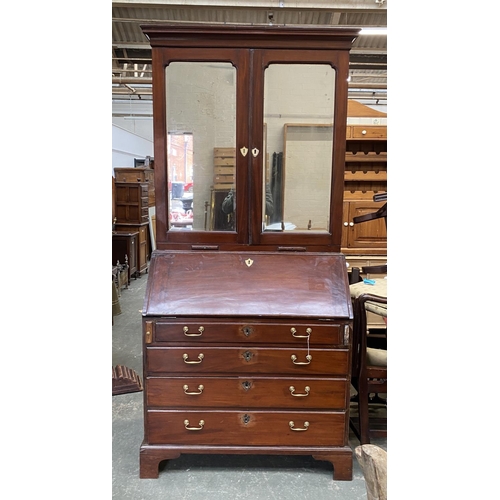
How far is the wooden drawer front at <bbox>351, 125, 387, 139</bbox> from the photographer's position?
392 cm

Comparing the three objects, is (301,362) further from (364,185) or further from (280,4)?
(280,4)

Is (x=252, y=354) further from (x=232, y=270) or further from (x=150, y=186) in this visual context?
(x=150, y=186)

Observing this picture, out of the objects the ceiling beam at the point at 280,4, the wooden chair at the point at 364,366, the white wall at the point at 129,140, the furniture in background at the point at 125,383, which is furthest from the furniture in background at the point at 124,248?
the wooden chair at the point at 364,366

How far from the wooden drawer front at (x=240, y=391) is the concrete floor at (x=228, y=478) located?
403 mm

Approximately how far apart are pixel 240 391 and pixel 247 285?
0.53 metres

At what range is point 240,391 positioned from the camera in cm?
197

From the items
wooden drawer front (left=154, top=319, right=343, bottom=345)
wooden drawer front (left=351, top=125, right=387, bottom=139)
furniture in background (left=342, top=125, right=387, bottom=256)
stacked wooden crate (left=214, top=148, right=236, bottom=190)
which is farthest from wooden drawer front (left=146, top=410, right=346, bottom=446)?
wooden drawer front (left=351, top=125, right=387, bottom=139)

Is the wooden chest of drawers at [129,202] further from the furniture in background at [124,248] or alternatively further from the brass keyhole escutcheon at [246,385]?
the brass keyhole escutcheon at [246,385]

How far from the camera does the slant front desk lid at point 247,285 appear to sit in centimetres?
194

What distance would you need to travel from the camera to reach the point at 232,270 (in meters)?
2.05

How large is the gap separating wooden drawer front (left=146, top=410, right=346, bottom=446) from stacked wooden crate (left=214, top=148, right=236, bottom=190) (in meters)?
1.18

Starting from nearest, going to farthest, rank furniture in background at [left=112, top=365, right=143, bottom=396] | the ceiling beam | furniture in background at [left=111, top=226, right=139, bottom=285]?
1. furniture in background at [left=112, top=365, right=143, bottom=396]
2. the ceiling beam
3. furniture in background at [left=111, top=226, right=139, bottom=285]

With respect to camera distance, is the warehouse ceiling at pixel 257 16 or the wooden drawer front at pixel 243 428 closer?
the wooden drawer front at pixel 243 428

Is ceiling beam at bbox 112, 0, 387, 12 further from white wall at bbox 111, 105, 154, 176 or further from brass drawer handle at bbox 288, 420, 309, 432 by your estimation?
white wall at bbox 111, 105, 154, 176
